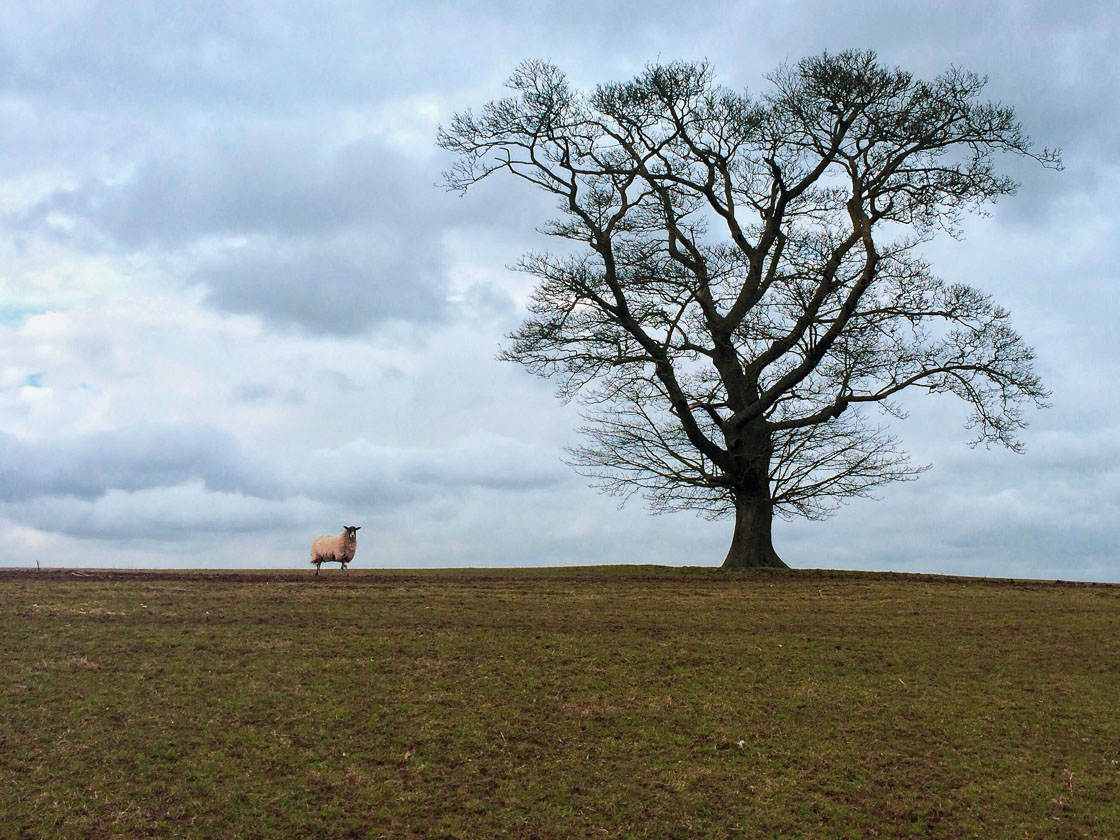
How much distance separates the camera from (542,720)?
1140 cm

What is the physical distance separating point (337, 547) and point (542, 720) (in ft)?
42.1

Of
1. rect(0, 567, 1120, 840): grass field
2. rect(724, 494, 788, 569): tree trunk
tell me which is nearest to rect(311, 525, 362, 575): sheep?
rect(0, 567, 1120, 840): grass field

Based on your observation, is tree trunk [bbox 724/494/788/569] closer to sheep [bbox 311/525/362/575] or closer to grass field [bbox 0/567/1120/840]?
grass field [bbox 0/567/1120/840]

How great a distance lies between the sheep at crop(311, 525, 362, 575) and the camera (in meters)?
23.2

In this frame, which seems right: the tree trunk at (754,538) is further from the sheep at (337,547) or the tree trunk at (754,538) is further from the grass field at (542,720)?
the sheep at (337,547)

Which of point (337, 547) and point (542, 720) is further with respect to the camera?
point (337, 547)

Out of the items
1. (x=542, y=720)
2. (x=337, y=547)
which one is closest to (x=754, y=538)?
(x=337, y=547)

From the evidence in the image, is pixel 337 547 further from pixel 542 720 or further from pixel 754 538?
pixel 542 720

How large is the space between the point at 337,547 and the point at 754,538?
33.3 ft

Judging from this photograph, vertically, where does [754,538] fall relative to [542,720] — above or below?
above

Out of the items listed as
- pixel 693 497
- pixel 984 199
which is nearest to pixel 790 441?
pixel 693 497

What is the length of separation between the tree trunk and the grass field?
272 inches

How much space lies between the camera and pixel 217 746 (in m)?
10.5

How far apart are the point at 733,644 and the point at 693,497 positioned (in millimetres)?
10456
